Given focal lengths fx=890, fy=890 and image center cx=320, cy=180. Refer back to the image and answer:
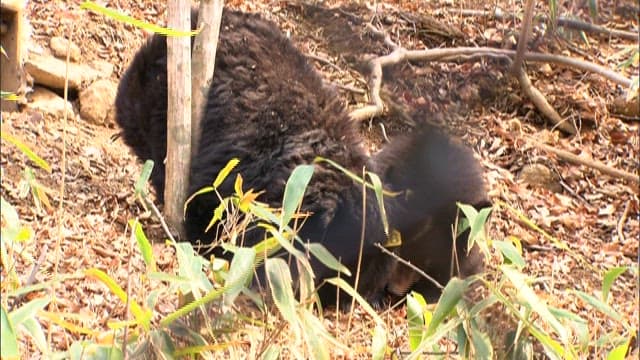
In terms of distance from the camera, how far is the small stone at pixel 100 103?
2766 millimetres

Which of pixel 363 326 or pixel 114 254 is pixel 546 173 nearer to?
pixel 363 326

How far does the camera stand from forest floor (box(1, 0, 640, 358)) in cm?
207

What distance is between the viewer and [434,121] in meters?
2.59

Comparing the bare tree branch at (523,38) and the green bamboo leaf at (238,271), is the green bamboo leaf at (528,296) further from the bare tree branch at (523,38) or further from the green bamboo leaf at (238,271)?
the bare tree branch at (523,38)

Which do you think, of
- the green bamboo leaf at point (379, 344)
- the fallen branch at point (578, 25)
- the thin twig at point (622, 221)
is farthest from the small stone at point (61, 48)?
the thin twig at point (622, 221)

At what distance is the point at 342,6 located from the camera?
7.18 ft

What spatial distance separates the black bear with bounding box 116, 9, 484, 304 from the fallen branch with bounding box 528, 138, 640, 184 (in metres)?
0.29

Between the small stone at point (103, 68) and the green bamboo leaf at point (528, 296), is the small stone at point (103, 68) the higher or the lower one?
the higher one

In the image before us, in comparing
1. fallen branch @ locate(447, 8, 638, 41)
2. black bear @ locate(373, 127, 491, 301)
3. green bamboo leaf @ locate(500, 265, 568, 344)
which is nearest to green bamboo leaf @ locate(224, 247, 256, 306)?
green bamboo leaf @ locate(500, 265, 568, 344)

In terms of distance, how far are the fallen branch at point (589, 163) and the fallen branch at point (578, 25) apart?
497mm

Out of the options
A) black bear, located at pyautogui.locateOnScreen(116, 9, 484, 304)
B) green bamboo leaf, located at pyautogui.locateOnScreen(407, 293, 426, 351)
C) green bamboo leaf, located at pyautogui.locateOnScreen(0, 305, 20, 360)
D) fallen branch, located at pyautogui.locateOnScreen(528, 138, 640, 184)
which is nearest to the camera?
green bamboo leaf, located at pyautogui.locateOnScreen(0, 305, 20, 360)

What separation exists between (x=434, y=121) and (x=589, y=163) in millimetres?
804

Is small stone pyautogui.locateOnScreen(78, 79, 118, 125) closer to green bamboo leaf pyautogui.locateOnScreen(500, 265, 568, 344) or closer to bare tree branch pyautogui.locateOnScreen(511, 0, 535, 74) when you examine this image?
bare tree branch pyautogui.locateOnScreen(511, 0, 535, 74)

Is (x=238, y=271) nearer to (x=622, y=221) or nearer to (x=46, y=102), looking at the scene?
(x=46, y=102)
